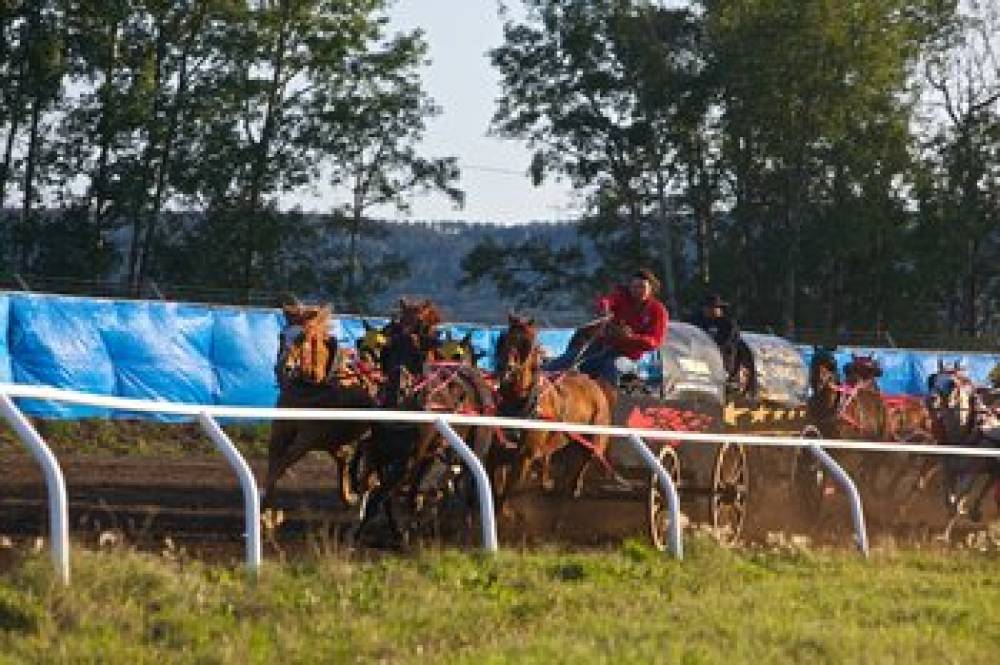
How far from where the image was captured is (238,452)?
1099 centimetres

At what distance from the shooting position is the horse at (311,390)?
15.1m

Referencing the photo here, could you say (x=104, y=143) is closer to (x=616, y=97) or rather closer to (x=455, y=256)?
(x=616, y=97)

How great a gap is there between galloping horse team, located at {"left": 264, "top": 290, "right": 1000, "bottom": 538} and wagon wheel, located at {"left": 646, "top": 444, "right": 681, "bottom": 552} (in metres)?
0.45

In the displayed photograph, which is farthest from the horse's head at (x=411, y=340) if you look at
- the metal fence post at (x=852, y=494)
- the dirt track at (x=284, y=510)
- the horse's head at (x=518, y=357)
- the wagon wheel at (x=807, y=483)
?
the wagon wheel at (x=807, y=483)

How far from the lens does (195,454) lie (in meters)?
25.0

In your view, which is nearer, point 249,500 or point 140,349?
point 249,500

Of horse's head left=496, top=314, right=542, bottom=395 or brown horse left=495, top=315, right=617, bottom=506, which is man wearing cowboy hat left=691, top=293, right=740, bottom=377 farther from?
horse's head left=496, top=314, right=542, bottom=395

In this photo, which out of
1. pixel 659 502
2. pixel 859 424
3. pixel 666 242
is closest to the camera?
pixel 659 502

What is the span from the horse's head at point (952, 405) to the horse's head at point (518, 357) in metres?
6.59

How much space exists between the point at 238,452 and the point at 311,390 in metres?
4.37

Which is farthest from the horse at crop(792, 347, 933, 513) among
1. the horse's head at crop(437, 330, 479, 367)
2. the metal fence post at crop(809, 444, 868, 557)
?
the horse's head at crop(437, 330, 479, 367)

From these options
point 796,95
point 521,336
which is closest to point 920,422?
point 521,336

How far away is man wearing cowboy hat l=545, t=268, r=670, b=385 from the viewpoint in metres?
16.8

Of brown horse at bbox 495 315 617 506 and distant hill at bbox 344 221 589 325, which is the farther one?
distant hill at bbox 344 221 589 325
